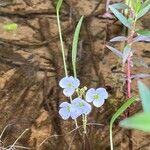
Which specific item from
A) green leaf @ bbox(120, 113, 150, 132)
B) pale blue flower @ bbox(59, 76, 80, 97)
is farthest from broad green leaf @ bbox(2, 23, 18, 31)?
green leaf @ bbox(120, 113, 150, 132)

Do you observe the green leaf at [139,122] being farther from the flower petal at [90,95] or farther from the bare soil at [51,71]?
the bare soil at [51,71]

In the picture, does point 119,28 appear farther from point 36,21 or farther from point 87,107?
point 87,107

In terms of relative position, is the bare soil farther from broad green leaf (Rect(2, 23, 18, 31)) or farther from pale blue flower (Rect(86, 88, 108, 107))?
pale blue flower (Rect(86, 88, 108, 107))

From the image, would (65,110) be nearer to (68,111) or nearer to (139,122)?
(68,111)

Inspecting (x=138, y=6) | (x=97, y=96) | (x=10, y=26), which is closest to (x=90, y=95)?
(x=97, y=96)

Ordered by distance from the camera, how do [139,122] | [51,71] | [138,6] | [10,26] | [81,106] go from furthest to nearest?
[10,26]
[51,71]
[138,6]
[81,106]
[139,122]

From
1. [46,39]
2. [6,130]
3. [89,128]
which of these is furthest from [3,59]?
[89,128]

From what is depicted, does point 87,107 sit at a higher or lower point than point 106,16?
lower

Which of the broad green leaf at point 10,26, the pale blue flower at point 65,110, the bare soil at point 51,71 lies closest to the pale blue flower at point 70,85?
the pale blue flower at point 65,110
